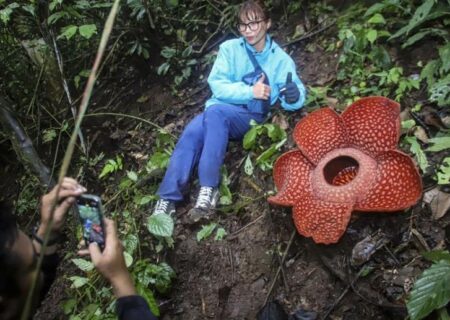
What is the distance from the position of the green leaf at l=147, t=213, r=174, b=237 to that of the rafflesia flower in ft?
2.32

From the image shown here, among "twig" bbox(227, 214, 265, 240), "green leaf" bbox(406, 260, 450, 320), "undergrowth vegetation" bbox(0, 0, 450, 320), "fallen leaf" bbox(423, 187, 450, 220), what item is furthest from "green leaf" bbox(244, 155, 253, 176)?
"green leaf" bbox(406, 260, 450, 320)

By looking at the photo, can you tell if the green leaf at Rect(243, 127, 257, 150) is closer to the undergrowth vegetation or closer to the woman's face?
the undergrowth vegetation

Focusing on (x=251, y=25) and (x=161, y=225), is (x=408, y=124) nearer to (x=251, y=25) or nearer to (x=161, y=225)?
(x=251, y=25)

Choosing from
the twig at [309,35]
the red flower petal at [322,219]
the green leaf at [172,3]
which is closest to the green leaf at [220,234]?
the red flower petal at [322,219]

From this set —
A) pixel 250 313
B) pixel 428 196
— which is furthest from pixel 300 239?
pixel 428 196

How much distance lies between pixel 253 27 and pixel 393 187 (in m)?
1.50

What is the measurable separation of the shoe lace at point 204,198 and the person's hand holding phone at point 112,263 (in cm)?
143

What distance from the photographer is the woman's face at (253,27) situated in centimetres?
321

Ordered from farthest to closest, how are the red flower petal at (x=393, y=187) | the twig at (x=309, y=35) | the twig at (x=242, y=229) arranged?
1. the twig at (x=309, y=35)
2. the twig at (x=242, y=229)
3. the red flower petal at (x=393, y=187)

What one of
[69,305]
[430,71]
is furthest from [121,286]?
[430,71]

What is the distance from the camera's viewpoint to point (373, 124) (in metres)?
2.46

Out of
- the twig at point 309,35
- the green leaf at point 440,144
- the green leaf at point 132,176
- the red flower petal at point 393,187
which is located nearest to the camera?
the red flower petal at point 393,187

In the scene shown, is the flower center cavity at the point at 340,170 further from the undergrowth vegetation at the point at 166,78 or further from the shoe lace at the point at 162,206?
the shoe lace at the point at 162,206

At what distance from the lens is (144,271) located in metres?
2.87
